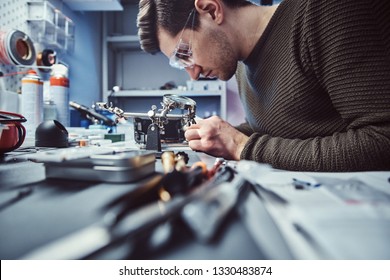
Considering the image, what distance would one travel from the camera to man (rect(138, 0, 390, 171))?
46cm

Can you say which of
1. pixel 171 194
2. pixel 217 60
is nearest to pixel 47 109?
pixel 217 60

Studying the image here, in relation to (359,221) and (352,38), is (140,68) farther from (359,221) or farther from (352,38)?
(359,221)

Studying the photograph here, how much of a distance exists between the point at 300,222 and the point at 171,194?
0.39 feet

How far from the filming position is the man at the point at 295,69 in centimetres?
46

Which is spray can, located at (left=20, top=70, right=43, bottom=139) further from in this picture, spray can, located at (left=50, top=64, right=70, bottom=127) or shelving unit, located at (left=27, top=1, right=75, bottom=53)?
shelving unit, located at (left=27, top=1, right=75, bottom=53)

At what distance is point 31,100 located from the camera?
961mm

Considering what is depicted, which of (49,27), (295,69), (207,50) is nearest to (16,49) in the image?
(49,27)

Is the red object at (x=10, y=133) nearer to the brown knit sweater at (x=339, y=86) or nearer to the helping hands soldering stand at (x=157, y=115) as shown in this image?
the helping hands soldering stand at (x=157, y=115)

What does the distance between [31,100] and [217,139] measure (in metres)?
0.71

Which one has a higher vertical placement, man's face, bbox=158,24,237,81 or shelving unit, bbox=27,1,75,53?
shelving unit, bbox=27,1,75,53

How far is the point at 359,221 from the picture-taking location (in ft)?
0.75

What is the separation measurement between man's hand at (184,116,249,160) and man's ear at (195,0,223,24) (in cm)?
30

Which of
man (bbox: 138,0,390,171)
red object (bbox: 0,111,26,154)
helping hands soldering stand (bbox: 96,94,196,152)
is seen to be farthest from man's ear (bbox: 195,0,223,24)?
red object (bbox: 0,111,26,154)

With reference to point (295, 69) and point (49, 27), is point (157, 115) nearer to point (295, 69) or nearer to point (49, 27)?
point (295, 69)
